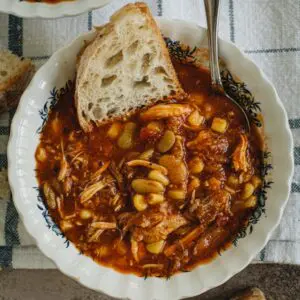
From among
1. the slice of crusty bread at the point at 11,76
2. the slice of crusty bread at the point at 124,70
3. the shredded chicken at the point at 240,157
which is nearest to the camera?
the slice of crusty bread at the point at 124,70

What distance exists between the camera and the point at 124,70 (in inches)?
118

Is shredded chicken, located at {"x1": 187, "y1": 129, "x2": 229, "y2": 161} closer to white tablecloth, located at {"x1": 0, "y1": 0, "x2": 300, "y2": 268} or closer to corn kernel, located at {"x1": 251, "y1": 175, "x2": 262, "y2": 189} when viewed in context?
corn kernel, located at {"x1": 251, "y1": 175, "x2": 262, "y2": 189}

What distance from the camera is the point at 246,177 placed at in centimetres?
300

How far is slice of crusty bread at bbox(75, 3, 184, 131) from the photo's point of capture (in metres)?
2.85

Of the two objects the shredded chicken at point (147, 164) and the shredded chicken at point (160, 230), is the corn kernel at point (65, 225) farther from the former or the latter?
the shredded chicken at point (147, 164)

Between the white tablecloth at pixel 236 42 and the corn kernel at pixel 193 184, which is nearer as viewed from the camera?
the corn kernel at pixel 193 184

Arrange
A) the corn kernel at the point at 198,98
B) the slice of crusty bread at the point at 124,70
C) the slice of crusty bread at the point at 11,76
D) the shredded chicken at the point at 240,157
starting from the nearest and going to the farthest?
the slice of crusty bread at the point at 124,70 < the shredded chicken at the point at 240,157 < the corn kernel at the point at 198,98 < the slice of crusty bread at the point at 11,76

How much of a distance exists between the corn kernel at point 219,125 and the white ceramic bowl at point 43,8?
922mm

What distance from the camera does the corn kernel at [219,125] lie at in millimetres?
2982

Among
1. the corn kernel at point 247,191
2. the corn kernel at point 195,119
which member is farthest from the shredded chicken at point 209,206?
the corn kernel at point 195,119

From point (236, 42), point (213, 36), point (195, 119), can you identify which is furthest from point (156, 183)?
point (236, 42)

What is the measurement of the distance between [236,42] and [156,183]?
3.61ft

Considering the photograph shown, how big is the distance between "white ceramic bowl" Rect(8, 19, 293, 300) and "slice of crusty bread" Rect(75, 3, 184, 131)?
16 cm

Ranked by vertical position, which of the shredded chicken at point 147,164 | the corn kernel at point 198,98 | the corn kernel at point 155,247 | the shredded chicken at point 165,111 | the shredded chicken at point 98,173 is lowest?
the corn kernel at point 155,247
